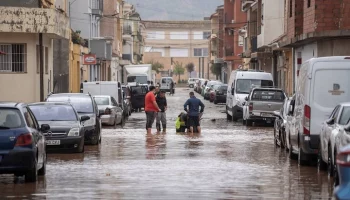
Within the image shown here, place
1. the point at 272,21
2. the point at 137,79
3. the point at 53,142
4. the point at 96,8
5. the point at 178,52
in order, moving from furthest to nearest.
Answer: the point at 178,52 < the point at 137,79 < the point at 96,8 < the point at 272,21 < the point at 53,142

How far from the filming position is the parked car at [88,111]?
93.2ft

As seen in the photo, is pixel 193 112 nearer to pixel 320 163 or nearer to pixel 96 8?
pixel 320 163

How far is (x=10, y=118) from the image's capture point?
17.3 meters

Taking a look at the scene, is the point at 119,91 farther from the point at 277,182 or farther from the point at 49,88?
the point at 277,182

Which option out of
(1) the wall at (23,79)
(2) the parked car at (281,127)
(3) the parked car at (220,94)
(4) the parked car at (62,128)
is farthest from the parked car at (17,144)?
(3) the parked car at (220,94)

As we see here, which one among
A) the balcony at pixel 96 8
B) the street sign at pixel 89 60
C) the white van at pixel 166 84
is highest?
the balcony at pixel 96 8

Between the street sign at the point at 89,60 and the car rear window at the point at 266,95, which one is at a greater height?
the street sign at the point at 89,60

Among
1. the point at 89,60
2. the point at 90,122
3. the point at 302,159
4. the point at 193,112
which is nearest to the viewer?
the point at 302,159

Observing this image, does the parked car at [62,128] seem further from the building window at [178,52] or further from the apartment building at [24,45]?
the building window at [178,52]

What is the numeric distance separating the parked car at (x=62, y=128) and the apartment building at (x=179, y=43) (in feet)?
507

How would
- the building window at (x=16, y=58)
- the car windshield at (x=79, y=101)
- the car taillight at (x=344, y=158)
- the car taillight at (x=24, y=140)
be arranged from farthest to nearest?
the building window at (x=16, y=58) < the car windshield at (x=79, y=101) < the car taillight at (x=24, y=140) < the car taillight at (x=344, y=158)

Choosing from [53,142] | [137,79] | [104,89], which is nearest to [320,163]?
[53,142]

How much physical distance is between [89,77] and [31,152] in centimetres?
6106

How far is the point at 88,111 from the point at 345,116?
12899 mm
